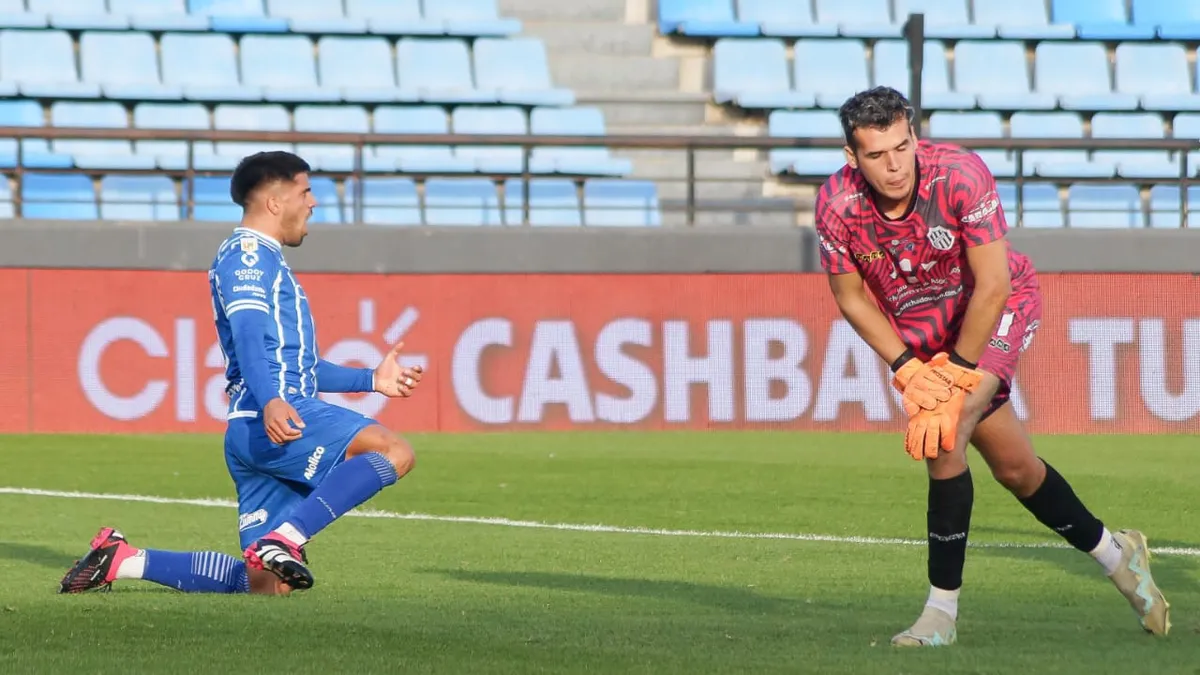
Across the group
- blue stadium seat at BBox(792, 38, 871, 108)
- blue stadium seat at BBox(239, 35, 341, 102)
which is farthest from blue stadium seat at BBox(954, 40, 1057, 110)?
blue stadium seat at BBox(239, 35, 341, 102)

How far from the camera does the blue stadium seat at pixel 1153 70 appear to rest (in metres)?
23.1

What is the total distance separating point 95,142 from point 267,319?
13842 mm

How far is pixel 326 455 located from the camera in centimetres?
678

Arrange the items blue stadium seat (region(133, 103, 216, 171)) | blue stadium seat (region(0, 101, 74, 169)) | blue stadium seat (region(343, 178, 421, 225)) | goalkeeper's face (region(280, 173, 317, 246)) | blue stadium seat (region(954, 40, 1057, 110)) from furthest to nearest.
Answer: blue stadium seat (region(954, 40, 1057, 110))
blue stadium seat (region(133, 103, 216, 171))
blue stadium seat (region(343, 178, 421, 225))
blue stadium seat (region(0, 101, 74, 169))
goalkeeper's face (region(280, 173, 317, 246))

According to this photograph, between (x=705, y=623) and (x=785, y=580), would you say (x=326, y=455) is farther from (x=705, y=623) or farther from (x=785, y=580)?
(x=785, y=580)

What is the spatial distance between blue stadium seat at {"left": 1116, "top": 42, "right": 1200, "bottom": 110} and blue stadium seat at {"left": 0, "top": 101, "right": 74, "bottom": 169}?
1254 cm

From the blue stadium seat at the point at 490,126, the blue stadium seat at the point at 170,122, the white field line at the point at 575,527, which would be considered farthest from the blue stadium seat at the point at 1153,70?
the white field line at the point at 575,527

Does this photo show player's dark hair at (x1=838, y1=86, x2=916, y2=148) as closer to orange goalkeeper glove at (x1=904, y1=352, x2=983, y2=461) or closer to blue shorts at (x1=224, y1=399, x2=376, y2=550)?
orange goalkeeper glove at (x1=904, y1=352, x2=983, y2=461)

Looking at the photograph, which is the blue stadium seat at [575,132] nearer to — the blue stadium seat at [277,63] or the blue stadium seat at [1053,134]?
the blue stadium seat at [277,63]

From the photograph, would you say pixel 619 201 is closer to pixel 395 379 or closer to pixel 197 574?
pixel 395 379

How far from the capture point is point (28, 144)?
19.5m

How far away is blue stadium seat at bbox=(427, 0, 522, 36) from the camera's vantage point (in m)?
22.2

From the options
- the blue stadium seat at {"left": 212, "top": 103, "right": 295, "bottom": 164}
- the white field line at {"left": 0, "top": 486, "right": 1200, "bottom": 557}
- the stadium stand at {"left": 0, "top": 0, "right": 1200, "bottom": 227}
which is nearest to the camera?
the white field line at {"left": 0, "top": 486, "right": 1200, "bottom": 557}

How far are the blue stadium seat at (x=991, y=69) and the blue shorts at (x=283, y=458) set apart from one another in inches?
673
